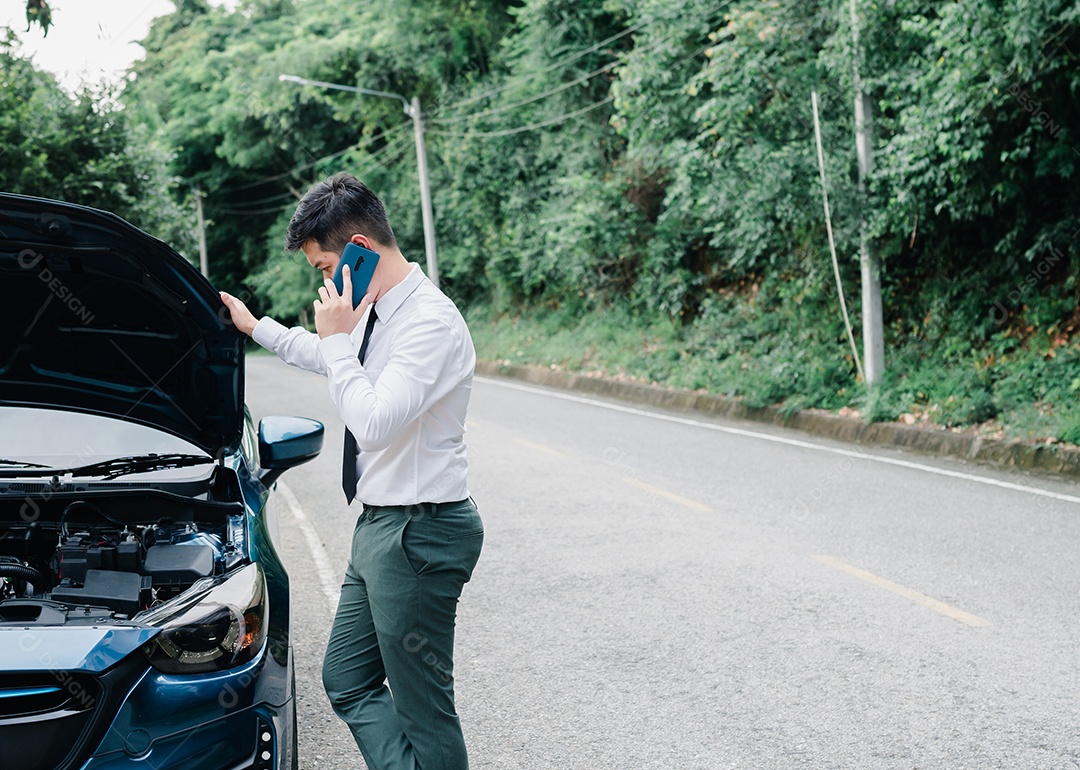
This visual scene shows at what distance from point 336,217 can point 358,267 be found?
0.14 m

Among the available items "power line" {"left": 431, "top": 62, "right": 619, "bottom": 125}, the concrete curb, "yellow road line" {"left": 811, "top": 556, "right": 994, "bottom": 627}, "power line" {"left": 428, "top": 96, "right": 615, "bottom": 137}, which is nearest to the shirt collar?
"yellow road line" {"left": 811, "top": 556, "right": 994, "bottom": 627}

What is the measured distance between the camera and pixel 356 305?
2709 mm

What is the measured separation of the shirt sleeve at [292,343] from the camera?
2924 millimetres

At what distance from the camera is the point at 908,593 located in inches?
232

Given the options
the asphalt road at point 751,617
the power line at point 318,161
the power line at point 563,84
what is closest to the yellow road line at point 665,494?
the asphalt road at point 751,617

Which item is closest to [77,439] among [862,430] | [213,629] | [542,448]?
[213,629]

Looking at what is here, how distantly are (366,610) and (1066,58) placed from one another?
32.2 feet

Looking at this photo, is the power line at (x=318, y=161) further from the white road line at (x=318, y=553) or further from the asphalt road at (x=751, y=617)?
the white road line at (x=318, y=553)

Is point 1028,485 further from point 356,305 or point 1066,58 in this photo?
point 356,305

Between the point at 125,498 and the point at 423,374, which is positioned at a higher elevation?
the point at 423,374

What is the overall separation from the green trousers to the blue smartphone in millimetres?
556

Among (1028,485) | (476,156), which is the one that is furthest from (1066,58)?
(476,156)

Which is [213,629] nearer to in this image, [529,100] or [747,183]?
[747,183]

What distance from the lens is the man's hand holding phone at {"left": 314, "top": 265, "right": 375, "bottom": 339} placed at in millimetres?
2641
